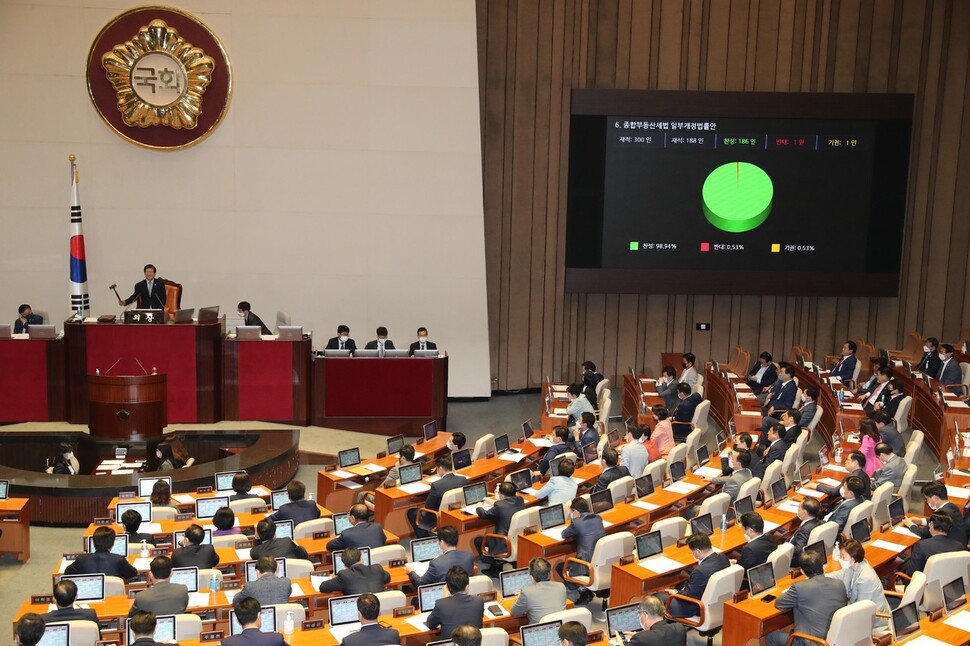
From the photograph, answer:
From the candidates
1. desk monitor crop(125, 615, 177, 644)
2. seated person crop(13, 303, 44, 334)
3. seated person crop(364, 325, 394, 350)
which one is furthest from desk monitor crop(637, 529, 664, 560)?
seated person crop(13, 303, 44, 334)

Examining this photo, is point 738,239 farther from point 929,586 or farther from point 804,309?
point 929,586

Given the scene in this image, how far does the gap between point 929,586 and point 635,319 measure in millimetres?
10516

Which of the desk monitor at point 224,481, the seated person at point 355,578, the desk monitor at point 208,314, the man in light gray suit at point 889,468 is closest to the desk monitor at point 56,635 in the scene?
the seated person at point 355,578

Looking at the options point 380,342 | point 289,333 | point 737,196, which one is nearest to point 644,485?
point 380,342

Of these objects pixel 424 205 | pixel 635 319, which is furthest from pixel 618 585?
pixel 635 319

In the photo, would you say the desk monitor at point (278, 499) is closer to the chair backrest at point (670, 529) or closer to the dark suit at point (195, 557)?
the dark suit at point (195, 557)

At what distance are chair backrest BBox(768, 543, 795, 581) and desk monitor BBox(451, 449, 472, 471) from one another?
13.4 feet

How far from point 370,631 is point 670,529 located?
3221 millimetres

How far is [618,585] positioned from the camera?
8.01m

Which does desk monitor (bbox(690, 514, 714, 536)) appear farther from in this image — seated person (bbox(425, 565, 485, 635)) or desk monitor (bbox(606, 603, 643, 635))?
seated person (bbox(425, 565, 485, 635))

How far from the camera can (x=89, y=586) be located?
7.18m

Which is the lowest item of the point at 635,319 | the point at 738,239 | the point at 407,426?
the point at 407,426

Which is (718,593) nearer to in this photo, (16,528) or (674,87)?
(16,528)

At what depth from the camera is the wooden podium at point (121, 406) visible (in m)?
12.3
